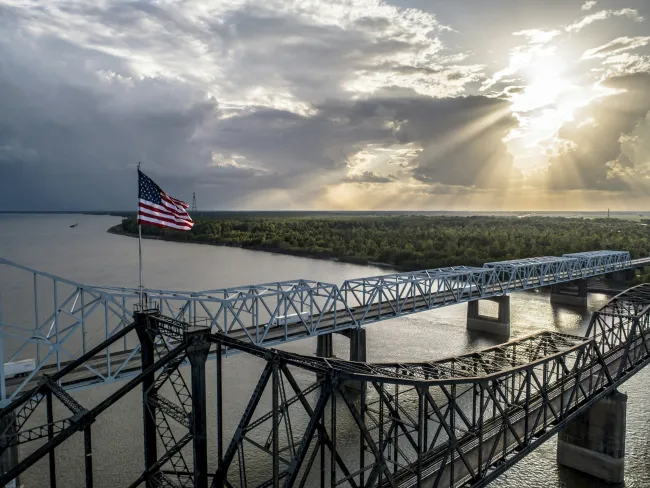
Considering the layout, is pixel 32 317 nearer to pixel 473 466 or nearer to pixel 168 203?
pixel 168 203

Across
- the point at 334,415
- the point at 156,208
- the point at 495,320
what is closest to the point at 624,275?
the point at 495,320

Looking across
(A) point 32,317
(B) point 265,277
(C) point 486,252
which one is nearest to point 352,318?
(A) point 32,317

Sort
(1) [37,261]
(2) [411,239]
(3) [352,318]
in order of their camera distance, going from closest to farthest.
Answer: (3) [352,318]
(1) [37,261]
(2) [411,239]

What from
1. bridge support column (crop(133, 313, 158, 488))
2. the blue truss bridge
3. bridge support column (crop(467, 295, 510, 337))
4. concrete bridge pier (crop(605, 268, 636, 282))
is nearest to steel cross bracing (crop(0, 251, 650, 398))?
the blue truss bridge

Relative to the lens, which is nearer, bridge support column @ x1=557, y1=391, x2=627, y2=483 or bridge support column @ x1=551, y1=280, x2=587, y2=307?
bridge support column @ x1=557, y1=391, x2=627, y2=483

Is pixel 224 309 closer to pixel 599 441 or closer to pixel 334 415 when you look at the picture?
pixel 334 415

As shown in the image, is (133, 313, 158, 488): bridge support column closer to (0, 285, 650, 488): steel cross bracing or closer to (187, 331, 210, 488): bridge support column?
(0, 285, 650, 488): steel cross bracing
